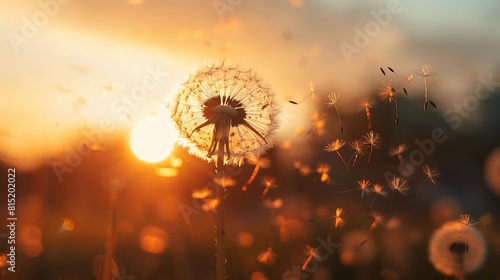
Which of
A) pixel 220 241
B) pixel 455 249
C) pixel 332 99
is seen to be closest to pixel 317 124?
pixel 332 99

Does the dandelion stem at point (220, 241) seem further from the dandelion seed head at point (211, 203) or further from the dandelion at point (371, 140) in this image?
the dandelion at point (371, 140)

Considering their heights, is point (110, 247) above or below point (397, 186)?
below

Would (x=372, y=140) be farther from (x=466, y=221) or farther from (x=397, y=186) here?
(x=466, y=221)

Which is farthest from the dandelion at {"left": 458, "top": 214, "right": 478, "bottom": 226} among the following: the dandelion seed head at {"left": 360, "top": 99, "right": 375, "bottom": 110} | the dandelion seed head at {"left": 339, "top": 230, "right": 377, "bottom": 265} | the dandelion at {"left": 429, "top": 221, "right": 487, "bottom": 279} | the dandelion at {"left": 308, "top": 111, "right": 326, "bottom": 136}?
the dandelion seed head at {"left": 339, "top": 230, "right": 377, "bottom": 265}

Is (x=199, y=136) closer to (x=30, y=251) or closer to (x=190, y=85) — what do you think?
(x=190, y=85)

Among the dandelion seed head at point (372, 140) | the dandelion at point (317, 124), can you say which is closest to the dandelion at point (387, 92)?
the dandelion seed head at point (372, 140)

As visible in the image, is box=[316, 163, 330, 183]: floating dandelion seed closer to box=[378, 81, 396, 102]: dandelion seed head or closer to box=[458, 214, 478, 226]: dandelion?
box=[378, 81, 396, 102]: dandelion seed head
